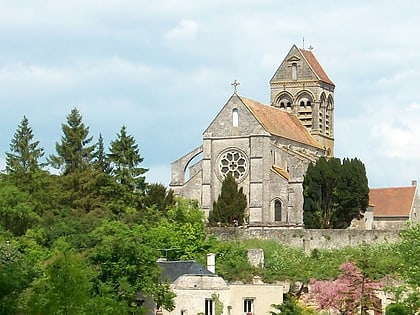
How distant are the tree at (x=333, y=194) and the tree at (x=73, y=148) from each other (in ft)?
45.8

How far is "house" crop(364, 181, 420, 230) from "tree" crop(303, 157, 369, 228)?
12.8 m

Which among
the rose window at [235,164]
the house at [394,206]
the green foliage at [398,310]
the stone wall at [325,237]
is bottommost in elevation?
the green foliage at [398,310]

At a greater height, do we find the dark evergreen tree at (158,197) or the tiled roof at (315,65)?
the tiled roof at (315,65)

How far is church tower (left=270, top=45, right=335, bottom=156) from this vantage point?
335 ft

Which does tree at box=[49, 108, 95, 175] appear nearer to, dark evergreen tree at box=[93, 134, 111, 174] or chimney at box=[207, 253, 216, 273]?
dark evergreen tree at box=[93, 134, 111, 174]

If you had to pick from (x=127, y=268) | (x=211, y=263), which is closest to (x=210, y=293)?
(x=127, y=268)

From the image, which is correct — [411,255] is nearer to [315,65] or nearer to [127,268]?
[127,268]

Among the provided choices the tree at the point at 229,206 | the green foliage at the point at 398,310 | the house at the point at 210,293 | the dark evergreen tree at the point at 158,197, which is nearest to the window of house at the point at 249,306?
the house at the point at 210,293

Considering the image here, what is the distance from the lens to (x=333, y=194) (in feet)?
270

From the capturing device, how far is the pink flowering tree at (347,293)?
57.5 meters

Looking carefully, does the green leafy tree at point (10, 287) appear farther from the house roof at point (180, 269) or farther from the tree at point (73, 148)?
the tree at point (73, 148)

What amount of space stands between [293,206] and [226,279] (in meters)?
21.5

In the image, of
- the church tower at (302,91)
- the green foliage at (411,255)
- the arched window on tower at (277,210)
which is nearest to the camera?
the green foliage at (411,255)

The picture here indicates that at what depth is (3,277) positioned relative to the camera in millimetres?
39125
